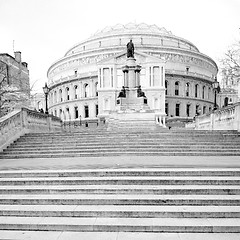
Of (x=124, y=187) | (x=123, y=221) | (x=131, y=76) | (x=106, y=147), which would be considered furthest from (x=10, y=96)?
(x=123, y=221)

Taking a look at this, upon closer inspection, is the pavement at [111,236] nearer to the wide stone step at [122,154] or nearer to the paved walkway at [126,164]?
the paved walkway at [126,164]

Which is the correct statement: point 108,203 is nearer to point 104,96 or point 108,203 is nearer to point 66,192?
point 66,192

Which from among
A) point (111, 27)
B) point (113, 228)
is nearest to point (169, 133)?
point (113, 228)

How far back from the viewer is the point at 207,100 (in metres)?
68.1

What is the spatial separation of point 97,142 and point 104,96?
43.4 metres

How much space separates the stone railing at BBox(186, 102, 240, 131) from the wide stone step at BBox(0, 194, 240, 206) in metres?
10.3

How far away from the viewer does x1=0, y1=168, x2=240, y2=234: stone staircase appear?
5078 millimetres

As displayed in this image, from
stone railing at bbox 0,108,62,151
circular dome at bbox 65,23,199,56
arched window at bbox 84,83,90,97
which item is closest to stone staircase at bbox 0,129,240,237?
stone railing at bbox 0,108,62,151

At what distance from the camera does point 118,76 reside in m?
54.9

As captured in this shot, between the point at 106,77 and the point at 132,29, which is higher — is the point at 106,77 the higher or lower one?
the lower one

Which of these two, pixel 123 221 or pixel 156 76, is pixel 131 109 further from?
pixel 156 76

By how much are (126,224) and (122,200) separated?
2.85 feet

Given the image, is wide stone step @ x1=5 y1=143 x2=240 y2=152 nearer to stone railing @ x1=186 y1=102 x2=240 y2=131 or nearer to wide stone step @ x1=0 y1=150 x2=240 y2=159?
wide stone step @ x1=0 y1=150 x2=240 y2=159

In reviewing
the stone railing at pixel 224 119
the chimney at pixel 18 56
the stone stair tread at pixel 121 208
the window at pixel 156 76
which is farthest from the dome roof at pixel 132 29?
the stone stair tread at pixel 121 208
